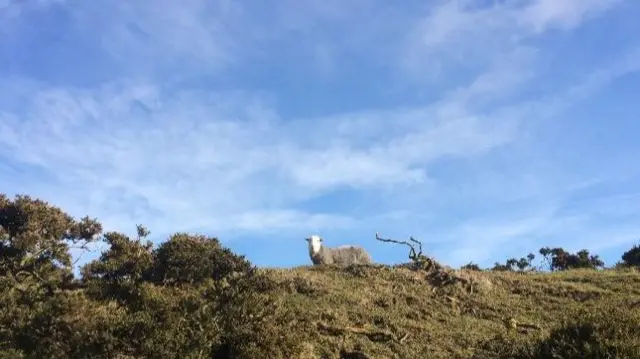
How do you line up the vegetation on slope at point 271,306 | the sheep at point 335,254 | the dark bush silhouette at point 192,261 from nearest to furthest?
the vegetation on slope at point 271,306
the dark bush silhouette at point 192,261
the sheep at point 335,254

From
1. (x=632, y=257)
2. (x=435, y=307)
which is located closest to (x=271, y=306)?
(x=435, y=307)

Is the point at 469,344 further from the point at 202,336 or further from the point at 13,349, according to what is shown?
the point at 13,349

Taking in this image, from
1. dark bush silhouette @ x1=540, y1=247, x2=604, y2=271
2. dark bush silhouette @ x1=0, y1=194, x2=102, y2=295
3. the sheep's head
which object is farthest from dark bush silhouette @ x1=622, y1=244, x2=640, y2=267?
dark bush silhouette @ x1=0, y1=194, x2=102, y2=295

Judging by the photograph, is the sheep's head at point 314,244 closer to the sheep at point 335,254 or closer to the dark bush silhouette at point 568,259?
the sheep at point 335,254

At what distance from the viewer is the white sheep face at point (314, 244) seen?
34641 mm

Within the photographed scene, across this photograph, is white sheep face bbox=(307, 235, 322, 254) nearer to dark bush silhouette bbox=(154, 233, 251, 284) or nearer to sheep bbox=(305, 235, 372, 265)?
sheep bbox=(305, 235, 372, 265)

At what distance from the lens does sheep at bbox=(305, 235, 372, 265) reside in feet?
112

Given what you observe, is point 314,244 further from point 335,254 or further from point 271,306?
point 271,306

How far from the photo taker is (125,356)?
16.1 metres

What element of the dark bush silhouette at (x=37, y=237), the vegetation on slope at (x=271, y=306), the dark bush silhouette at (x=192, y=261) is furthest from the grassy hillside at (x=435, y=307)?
the dark bush silhouette at (x=37, y=237)

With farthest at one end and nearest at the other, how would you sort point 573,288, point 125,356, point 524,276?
1. point 524,276
2. point 573,288
3. point 125,356

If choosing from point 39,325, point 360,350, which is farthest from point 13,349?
point 360,350

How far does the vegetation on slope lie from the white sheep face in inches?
115

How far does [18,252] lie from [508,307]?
75.6 ft
